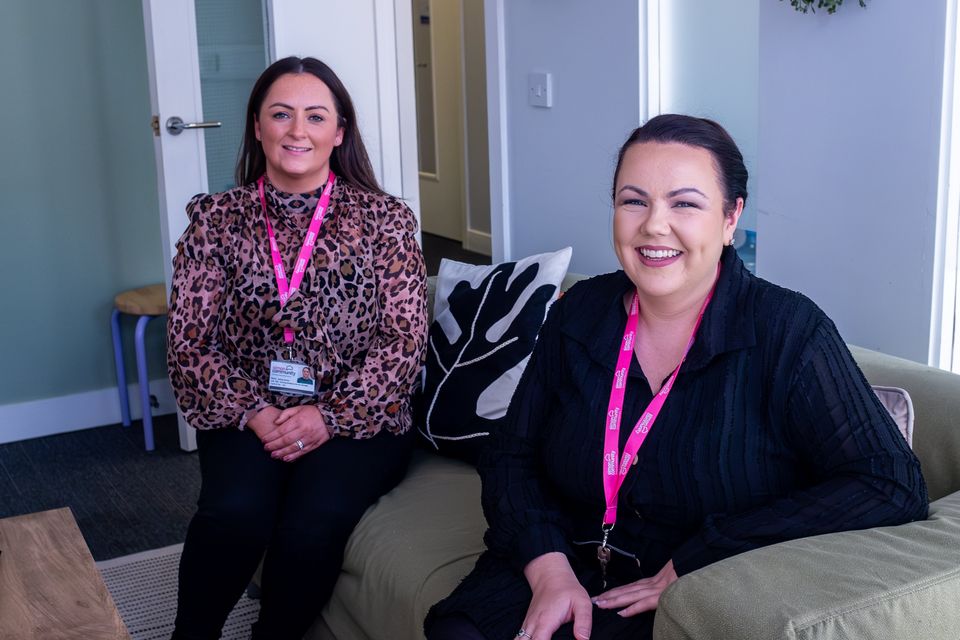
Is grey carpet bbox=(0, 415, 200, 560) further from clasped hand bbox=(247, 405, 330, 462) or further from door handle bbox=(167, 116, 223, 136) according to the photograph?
door handle bbox=(167, 116, 223, 136)

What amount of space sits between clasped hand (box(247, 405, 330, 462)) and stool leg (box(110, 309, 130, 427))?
1.79m

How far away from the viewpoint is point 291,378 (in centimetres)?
222

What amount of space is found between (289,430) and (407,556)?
1.34 ft

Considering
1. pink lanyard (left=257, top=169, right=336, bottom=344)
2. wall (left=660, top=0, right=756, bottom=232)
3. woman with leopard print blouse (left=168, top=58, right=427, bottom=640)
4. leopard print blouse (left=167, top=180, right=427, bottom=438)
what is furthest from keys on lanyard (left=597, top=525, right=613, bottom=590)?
wall (left=660, top=0, right=756, bottom=232)

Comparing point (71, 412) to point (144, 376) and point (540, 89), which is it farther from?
point (540, 89)

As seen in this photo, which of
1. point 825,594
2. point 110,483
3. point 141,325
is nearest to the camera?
point 825,594

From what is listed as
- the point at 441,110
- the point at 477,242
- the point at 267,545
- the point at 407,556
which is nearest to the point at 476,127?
the point at 441,110

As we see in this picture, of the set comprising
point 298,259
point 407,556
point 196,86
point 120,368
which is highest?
point 196,86

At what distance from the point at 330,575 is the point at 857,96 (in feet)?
4.61

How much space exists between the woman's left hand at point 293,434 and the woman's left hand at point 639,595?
0.86m

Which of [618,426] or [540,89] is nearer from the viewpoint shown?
[618,426]

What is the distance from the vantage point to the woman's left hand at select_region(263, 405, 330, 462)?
2.15 metres

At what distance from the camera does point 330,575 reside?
6.68 ft

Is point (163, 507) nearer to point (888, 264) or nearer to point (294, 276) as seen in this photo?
point (294, 276)
